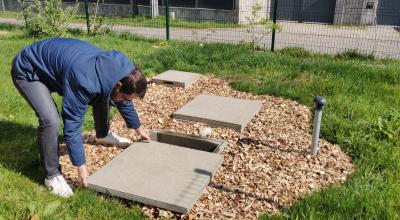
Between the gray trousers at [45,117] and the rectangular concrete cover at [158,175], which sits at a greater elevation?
the gray trousers at [45,117]

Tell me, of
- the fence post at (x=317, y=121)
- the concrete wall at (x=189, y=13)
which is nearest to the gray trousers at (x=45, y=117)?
the fence post at (x=317, y=121)

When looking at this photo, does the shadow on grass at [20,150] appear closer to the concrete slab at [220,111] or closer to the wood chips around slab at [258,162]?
the wood chips around slab at [258,162]

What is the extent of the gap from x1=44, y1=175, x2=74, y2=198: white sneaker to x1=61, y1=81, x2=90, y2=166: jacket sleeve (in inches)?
15.8

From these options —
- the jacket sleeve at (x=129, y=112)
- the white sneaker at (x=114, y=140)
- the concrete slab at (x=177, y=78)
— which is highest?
the jacket sleeve at (x=129, y=112)

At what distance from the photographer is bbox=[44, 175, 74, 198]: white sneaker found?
10.1ft

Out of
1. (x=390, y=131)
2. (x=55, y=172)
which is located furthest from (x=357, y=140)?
(x=55, y=172)

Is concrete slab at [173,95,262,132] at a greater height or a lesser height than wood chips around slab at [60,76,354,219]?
greater

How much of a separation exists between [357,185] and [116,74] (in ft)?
6.83

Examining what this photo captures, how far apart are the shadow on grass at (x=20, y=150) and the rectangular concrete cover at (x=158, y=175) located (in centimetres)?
67

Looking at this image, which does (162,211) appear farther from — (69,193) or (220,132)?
(220,132)

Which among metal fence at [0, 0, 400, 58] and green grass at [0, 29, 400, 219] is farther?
metal fence at [0, 0, 400, 58]

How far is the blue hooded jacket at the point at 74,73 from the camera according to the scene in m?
2.66

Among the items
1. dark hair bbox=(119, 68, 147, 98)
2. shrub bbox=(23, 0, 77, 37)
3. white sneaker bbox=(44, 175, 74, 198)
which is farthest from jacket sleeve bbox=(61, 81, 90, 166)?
shrub bbox=(23, 0, 77, 37)

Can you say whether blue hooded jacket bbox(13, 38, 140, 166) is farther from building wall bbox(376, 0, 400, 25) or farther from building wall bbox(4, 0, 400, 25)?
building wall bbox(376, 0, 400, 25)
